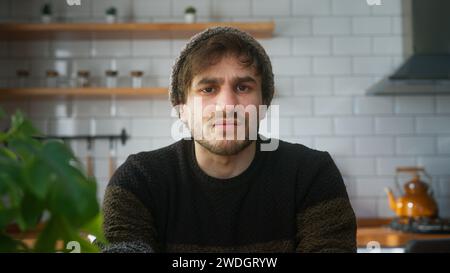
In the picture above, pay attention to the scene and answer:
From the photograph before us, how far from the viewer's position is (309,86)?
5.09 ft

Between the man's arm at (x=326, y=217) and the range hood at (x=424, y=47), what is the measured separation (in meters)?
0.83

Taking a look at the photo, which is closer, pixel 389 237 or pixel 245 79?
pixel 245 79

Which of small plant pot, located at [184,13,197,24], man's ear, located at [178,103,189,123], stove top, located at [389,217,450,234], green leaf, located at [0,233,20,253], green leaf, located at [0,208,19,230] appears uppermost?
small plant pot, located at [184,13,197,24]

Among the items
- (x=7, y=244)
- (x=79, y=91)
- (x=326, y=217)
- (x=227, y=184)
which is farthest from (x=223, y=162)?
(x=79, y=91)

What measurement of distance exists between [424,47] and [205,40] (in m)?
1.02

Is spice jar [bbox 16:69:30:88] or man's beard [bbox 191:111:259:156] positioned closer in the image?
man's beard [bbox 191:111:259:156]

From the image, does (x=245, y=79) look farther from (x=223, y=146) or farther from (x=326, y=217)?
(x=326, y=217)

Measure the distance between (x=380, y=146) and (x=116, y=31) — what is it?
2.81 ft

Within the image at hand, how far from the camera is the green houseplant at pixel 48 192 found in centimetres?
13

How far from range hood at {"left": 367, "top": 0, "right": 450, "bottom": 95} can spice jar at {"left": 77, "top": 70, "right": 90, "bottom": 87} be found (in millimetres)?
831

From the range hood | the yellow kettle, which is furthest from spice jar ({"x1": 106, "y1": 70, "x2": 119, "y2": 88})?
the yellow kettle

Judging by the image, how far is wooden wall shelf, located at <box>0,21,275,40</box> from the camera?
1453mm

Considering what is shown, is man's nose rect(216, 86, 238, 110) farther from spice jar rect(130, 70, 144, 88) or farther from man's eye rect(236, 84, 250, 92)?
spice jar rect(130, 70, 144, 88)

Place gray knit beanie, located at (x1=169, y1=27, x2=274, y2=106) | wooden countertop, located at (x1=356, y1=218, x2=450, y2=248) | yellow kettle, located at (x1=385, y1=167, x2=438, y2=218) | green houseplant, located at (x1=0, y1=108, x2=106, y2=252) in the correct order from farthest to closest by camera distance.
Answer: yellow kettle, located at (x1=385, y1=167, x2=438, y2=218) → wooden countertop, located at (x1=356, y1=218, x2=450, y2=248) → gray knit beanie, located at (x1=169, y1=27, x2=274, y2=106) → green houseplant, located at (x1=0, y1=108, x2=106, y2=252)
